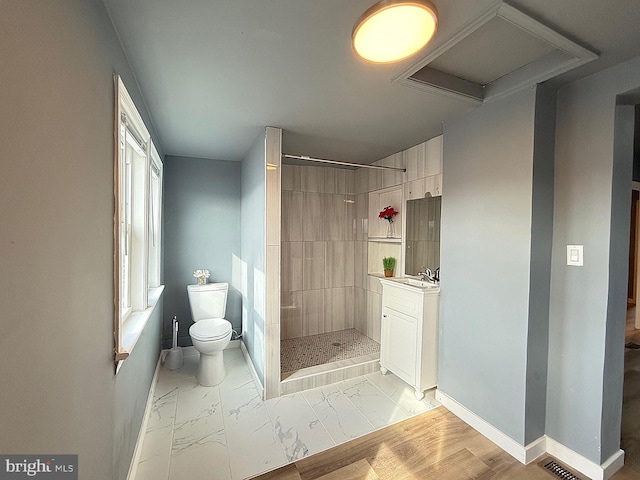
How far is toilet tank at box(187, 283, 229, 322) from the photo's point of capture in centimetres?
304

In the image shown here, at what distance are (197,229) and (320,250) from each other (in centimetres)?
158

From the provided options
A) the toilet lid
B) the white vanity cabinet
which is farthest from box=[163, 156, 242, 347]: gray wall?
the white vanity cabinet

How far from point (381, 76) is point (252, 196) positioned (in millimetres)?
1712

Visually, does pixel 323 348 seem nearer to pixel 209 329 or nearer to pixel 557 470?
pixel 209 329

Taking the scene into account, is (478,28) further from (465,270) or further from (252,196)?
(252,196)

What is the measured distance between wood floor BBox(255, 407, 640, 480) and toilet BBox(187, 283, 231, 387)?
3.88 feet

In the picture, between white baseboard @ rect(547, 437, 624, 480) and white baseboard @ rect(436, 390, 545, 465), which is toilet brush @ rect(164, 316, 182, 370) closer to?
white baseboard @ rect(436, 390, 545, 465)

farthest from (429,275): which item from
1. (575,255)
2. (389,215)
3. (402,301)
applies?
(575,255)

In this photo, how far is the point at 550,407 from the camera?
1.80 m

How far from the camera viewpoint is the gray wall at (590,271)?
1563 mm

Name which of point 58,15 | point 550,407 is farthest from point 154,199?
point 550,407

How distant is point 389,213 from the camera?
10.4ft

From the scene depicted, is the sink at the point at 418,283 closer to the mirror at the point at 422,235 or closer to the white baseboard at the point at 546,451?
the mirror at the point at 422,235

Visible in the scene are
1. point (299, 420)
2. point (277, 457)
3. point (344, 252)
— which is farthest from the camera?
point (344, 252)
